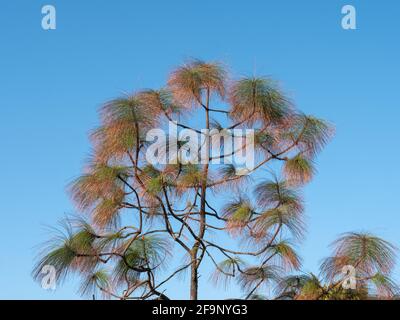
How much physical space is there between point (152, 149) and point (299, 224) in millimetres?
1128

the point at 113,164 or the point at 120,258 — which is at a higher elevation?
the point at 113,164

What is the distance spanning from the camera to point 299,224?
15.9ft

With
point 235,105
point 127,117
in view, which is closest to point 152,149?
point 127,117

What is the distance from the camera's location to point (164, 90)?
5.06 metres

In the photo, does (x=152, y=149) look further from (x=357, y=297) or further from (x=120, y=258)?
(x=357, y=297)
